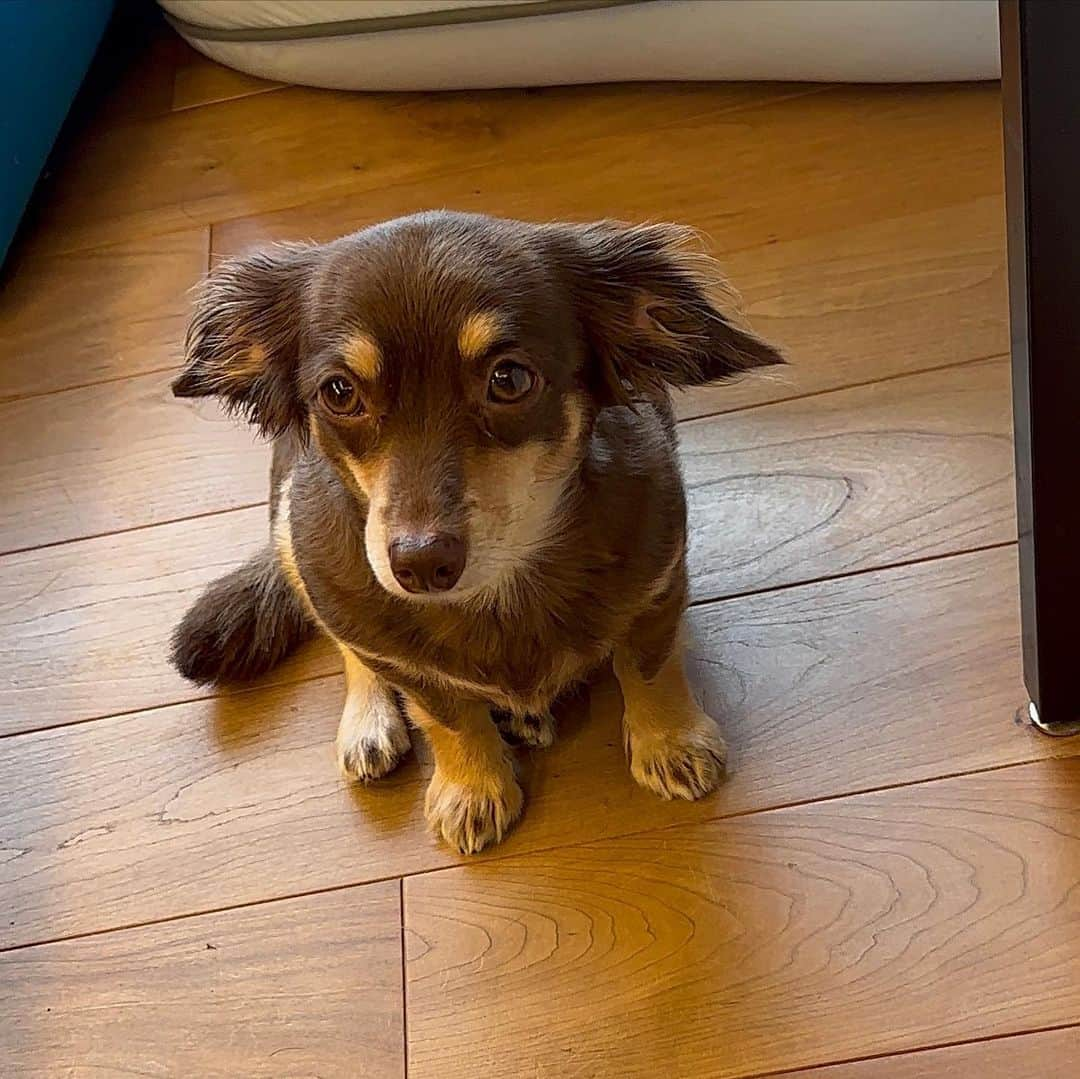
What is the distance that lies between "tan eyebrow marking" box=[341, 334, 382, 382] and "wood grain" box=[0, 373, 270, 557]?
0.67 m

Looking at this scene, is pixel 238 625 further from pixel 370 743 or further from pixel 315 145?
pixel 315 145

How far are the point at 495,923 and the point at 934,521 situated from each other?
67 cm

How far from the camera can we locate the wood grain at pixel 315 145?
2.07m

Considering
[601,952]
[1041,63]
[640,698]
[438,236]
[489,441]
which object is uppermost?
[1041,63]

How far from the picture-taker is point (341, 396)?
1.13 metres

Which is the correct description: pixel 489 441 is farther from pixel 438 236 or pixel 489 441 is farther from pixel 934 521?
pixel 934 521

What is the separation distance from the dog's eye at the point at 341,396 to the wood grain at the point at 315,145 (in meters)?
1.01

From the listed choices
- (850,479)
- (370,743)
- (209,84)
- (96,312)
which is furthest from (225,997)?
(209,84)

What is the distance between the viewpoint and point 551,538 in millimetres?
1258

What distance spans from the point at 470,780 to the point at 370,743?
14cm

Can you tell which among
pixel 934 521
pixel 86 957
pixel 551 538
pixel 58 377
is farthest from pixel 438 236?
pixel 58 377

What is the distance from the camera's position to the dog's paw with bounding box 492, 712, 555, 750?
4.86 ft

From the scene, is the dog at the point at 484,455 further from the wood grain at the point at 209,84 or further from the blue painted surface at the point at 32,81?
the wood grain at the point at 209,84

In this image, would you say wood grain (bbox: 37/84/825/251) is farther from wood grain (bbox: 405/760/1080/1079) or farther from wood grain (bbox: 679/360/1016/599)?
wood grain (bbox: 405/760/1080/1079)
